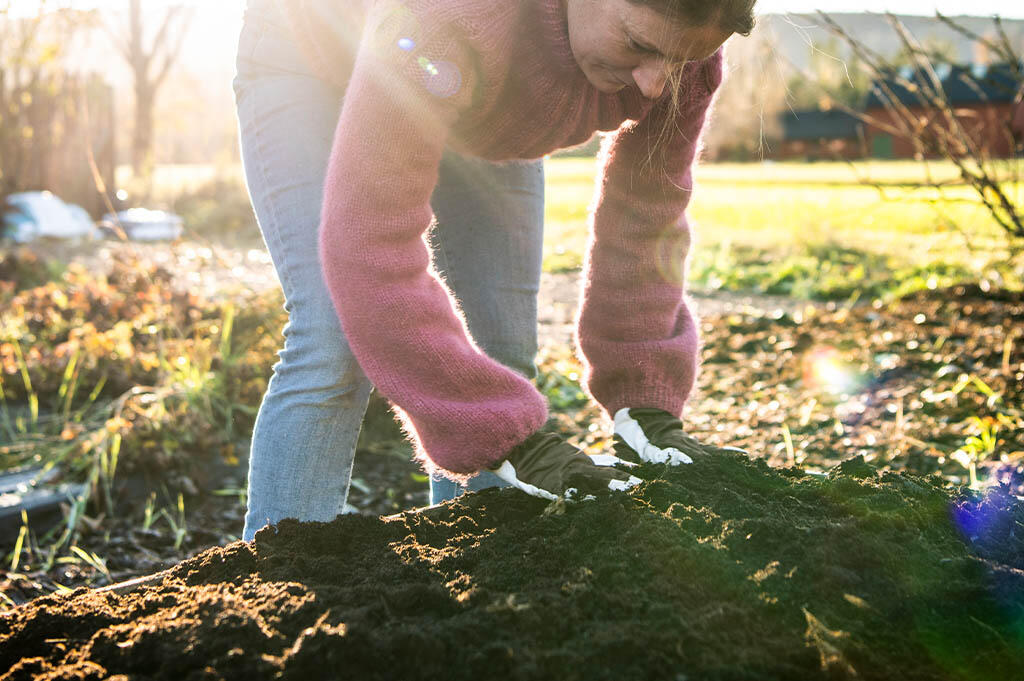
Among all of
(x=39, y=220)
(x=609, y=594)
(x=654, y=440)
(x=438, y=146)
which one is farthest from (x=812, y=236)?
(x=39, y=220)

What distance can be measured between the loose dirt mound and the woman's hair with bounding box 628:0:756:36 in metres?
0.78

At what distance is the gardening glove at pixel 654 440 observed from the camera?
1.71m

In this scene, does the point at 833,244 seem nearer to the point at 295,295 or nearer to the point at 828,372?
the point at 828,372

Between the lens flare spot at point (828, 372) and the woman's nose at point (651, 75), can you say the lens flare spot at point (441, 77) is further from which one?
the lens flare spot at point (828, 372)

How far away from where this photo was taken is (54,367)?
372 cm

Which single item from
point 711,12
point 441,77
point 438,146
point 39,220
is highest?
point 711,12

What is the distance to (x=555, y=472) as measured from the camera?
1.51 m

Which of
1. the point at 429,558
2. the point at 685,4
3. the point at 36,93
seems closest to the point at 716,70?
the point at 685,4

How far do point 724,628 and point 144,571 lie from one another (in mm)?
1835

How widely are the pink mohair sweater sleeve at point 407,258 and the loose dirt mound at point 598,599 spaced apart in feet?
0.61

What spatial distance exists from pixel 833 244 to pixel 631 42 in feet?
20.4

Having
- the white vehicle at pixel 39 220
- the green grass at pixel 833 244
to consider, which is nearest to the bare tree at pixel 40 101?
the white vehicle at pixel 39 220

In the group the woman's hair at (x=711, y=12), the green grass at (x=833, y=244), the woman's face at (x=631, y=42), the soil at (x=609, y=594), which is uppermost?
the woman's hair at (x=711, y=12)

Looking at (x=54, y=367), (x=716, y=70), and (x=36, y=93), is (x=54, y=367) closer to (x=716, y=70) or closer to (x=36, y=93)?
(x=716, y=70)
